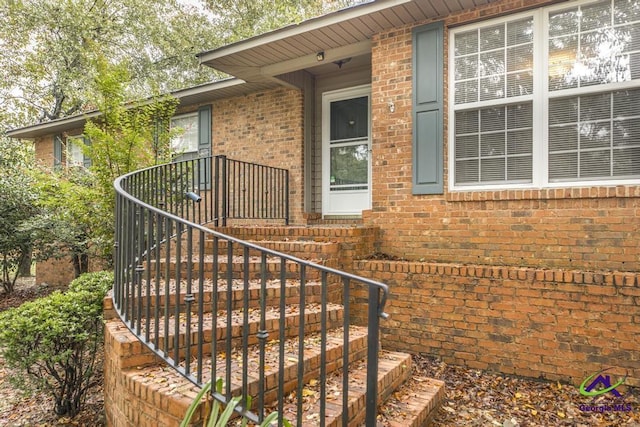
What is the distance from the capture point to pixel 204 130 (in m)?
7.65

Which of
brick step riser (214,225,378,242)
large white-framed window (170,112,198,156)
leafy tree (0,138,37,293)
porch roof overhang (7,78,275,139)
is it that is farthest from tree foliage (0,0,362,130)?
brick step riser (214,225,378,242)

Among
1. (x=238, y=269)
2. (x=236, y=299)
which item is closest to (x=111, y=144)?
(x=238, y=269)

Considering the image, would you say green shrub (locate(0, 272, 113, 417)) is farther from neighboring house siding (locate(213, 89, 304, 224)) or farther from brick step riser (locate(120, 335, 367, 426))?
neighboring house siding (locate(213, 89, 304, 224))

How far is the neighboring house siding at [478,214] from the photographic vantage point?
3.43 m

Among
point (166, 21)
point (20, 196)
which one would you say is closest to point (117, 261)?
point (20, 196)

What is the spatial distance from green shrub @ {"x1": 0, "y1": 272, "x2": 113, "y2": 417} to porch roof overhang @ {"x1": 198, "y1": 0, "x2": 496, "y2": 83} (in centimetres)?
364

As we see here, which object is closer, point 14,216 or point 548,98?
point 548,98

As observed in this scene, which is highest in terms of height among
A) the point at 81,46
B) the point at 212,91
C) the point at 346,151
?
the point at 81,46

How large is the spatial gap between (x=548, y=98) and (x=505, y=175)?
832 millimetres

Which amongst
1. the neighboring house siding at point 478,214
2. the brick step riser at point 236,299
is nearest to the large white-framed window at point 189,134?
the neighboring house siding at point 478,214

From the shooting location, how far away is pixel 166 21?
13.8 metres

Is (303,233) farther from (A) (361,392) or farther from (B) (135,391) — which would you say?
(B) (135,391)

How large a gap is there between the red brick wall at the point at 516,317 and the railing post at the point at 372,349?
231cm

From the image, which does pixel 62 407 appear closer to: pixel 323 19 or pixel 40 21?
pixel 323 19
